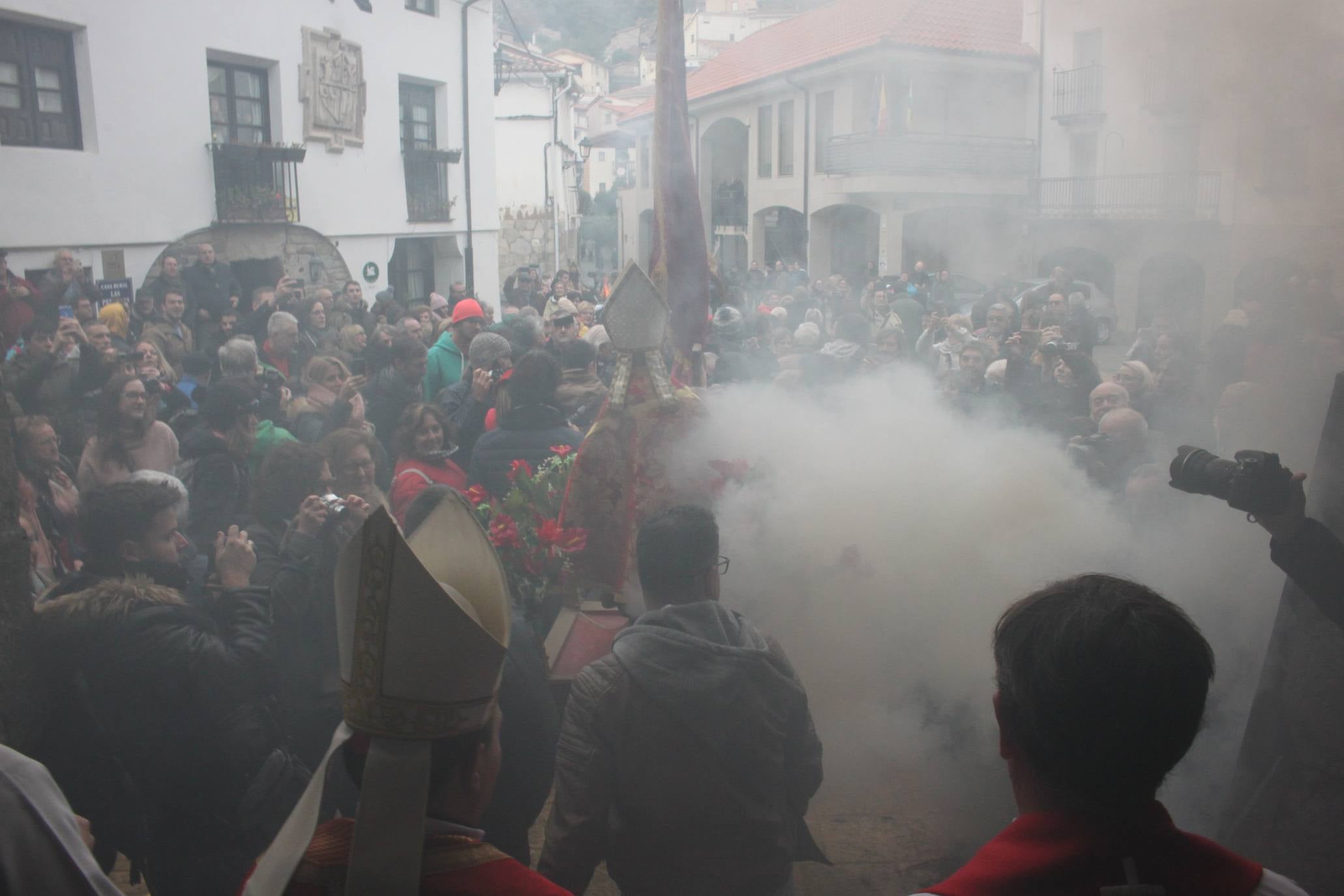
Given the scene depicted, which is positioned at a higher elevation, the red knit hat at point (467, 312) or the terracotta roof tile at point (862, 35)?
the terracotta roof tile at point (862, 35)

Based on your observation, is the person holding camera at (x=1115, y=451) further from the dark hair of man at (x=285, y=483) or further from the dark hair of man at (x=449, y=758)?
the dark hair of man at (x=449, y=758)

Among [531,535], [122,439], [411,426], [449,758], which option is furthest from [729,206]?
[449,758]

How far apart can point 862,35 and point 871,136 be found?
1036 millimetres

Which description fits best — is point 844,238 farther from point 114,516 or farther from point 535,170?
point 114,516

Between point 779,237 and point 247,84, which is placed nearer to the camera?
point 247,84

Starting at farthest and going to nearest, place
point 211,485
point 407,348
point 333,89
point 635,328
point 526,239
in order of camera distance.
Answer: point 526,239, point 333,89, point 407,348, point 211,485, point 635,328

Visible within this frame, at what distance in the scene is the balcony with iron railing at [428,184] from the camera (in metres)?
14.8

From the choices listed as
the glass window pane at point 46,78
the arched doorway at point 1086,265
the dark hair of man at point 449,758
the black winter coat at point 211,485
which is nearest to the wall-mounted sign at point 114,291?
the glass window pane at point 46,78

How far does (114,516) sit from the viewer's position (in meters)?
2.59

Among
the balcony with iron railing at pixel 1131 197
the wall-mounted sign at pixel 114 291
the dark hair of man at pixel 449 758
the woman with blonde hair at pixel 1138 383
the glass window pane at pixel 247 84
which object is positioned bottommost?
the dark hair of man at pixel 449 758

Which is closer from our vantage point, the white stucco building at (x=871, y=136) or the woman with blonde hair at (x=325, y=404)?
the woman with blonde hair at (x=325, y=404)

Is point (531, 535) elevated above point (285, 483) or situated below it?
below

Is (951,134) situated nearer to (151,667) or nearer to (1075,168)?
(1075,168)

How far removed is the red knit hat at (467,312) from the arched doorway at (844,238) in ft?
27.4
